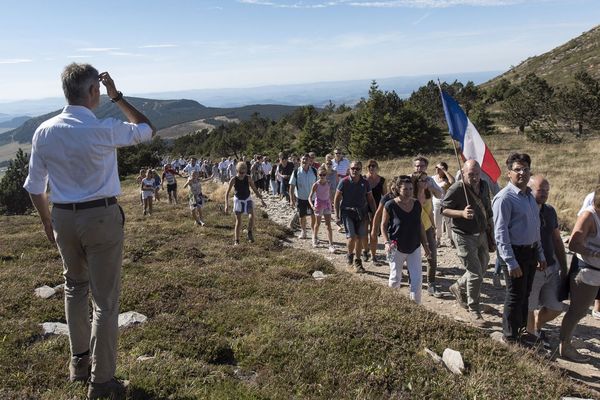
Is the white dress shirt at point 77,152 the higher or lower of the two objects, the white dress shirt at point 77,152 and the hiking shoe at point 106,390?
the higher

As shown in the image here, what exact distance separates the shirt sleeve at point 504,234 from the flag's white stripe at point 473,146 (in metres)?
1.94

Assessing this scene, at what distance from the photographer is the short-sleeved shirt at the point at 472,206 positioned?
21.3 ft

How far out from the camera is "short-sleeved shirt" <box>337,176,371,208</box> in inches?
355

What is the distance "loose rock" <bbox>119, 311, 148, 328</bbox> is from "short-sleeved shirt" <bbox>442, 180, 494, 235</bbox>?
4.58 m

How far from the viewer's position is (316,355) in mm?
4664

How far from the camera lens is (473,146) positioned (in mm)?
7016

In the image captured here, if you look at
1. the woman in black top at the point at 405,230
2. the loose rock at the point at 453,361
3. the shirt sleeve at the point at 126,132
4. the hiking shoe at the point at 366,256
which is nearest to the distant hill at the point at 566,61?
the hiking shoe at the point at 366,256

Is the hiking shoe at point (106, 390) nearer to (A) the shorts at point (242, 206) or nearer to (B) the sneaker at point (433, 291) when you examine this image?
(B) the sneaker at point (433, 291)

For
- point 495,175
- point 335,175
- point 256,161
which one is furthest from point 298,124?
point 495,175

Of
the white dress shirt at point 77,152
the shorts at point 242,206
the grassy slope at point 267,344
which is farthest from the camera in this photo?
the shorts at point 242,206

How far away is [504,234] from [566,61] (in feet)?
301

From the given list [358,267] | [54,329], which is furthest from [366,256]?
[54,329]

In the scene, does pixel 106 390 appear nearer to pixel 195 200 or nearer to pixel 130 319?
pixel 130 319

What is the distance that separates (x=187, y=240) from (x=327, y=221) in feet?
11.5
